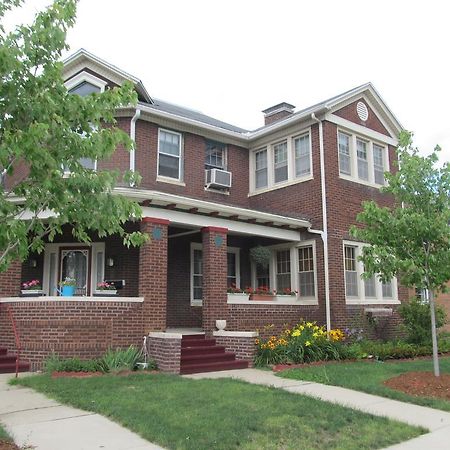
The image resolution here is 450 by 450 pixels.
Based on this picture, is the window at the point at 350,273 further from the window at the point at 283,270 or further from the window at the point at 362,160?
the window at the point at 362,160

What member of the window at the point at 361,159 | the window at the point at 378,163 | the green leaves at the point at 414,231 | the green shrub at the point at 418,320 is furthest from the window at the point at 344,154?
the green leaves at the point at 414,231

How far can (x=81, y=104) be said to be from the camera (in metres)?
5.38

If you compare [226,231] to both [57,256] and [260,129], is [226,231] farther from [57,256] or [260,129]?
[260,129]

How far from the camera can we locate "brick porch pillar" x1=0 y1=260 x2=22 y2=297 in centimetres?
1134

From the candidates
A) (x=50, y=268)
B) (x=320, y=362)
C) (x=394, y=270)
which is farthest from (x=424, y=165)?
(x=50, y=268)

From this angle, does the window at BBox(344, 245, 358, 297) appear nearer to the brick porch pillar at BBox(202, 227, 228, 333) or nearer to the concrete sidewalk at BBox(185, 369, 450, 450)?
the brick porch pillar at BBox(202, 227, 228, 333)

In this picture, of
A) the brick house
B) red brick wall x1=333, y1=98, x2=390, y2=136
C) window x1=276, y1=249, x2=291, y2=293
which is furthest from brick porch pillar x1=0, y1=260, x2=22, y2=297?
red brick wall x1=333, y1=98, x2=390, y2=136

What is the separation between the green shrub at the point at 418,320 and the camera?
48.1 ft

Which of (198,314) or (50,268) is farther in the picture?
(198,314)

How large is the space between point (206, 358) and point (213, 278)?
2016 mm

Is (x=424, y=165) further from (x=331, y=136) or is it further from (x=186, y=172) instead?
(x=186, y=172)

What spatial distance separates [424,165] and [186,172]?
23.9 ft

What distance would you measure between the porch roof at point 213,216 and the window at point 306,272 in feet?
1.66

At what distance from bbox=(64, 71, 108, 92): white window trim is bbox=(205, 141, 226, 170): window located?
11.7ft
